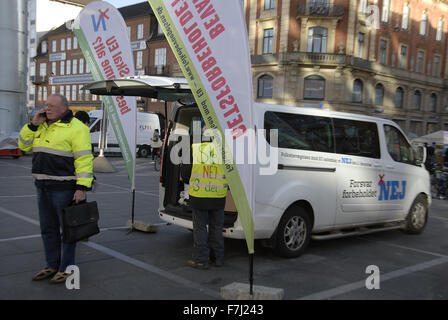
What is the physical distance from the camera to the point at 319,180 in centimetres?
623

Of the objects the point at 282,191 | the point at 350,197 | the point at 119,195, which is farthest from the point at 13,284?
the point at 119,195

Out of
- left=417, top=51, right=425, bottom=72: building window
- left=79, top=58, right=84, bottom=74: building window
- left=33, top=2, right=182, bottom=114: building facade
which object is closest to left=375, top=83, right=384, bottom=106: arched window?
left=417, top=51, right=425, bottom=72: building window

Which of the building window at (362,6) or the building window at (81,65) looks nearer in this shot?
the building window at (362,6)

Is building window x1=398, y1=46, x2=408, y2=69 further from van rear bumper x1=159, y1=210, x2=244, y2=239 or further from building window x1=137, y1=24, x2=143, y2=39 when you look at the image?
van rear bumper x1=159, y1=210, x2=244, y2=239

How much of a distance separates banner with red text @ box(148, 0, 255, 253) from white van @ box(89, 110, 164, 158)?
874 inches

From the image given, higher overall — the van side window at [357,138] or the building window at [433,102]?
the building window at [433,102]

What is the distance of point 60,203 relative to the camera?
450cm

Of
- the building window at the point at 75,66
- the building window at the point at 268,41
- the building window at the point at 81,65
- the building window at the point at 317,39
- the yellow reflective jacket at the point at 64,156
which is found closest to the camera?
the yellow reflective jacket at the point at 64,156

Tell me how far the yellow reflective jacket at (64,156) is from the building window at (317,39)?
113 ft

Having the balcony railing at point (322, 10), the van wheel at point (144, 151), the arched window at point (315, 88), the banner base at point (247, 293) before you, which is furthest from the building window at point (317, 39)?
the banner base at point (247, 293)

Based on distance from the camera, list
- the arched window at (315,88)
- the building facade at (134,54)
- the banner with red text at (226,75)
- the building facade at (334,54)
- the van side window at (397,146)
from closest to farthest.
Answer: the banner with red text at (226,75) → the van side window at (397,146) → the building facade at (334,54) → the arched window at (315,88) → the building facade at (134,54)

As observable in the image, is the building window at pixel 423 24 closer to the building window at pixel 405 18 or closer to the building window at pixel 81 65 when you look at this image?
the building window at pixel 405 18

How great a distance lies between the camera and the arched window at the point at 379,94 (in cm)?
3950
